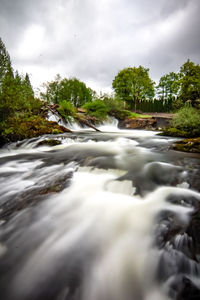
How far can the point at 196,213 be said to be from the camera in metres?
2.07

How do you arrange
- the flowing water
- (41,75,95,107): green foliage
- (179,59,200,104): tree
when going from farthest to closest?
(41,75,95,107): green foliage, (179,59,200,104): tree, the flowing water

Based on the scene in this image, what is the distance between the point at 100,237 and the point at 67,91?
102 ft

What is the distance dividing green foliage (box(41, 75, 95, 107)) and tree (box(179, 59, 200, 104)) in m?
19.4

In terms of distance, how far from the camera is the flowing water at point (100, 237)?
1271mm

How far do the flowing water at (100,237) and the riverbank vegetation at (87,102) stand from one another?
4848 millimetres

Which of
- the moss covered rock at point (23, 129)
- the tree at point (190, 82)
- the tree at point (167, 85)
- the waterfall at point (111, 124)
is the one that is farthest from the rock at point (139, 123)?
the tree at point (167, 85)

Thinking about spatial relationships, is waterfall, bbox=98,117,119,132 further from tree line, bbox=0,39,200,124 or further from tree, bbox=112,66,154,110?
tree, bbox=112,66,154,110

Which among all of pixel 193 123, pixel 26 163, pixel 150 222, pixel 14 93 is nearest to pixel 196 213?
pixel 150 222

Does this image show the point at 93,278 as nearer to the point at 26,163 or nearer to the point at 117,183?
the point at 117,183

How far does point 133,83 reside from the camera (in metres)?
34.1

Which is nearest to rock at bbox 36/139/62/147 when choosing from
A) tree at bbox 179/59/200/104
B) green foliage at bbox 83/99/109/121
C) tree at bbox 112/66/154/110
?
green foliage at bbox 83/99/109/121

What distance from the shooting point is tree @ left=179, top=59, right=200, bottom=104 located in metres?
20.3

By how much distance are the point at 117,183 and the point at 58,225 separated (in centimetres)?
151

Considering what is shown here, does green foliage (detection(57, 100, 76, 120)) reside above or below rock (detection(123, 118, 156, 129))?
above
